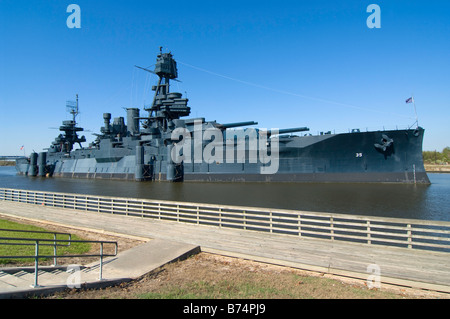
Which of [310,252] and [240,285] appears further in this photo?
[310,252]

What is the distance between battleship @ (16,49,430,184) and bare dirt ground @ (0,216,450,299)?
27.2 m

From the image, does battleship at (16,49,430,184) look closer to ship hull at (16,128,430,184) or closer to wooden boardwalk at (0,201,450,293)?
ship hull at (16,128,430,184)

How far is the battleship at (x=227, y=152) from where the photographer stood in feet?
95.5

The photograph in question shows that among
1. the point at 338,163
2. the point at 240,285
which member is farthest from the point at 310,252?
the point at 338,163

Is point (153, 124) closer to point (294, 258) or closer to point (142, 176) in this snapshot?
point (142, 176)

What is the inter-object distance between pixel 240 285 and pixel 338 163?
28875 millimetres

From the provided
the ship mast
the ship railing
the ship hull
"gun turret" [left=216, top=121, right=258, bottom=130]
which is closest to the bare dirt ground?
the ship railing

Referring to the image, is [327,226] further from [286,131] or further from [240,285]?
[286,131]

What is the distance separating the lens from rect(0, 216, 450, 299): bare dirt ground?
4.97 metres

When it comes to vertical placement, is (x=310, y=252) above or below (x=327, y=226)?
above

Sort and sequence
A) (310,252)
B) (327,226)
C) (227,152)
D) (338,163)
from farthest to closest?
1. (227,152)
2. (338,163)
3. (327,226)
4. (310,252)

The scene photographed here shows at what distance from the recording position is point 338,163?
3097 centimetres

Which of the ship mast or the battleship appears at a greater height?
the ship mast

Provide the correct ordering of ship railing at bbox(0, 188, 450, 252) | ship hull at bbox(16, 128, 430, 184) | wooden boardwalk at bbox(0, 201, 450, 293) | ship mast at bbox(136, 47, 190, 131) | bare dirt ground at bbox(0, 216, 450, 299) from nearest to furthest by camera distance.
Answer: bare dirt ground at bbox(0, 216, 450, 299) → wooden boardwalk at bbox(0, 201, 450, 293) → ship railing at bbox(0, 188, 450, 252) → ship hull at bbox(16, 128, 430, 184) → ship mast at bbox(136, 47, 190, 131)
